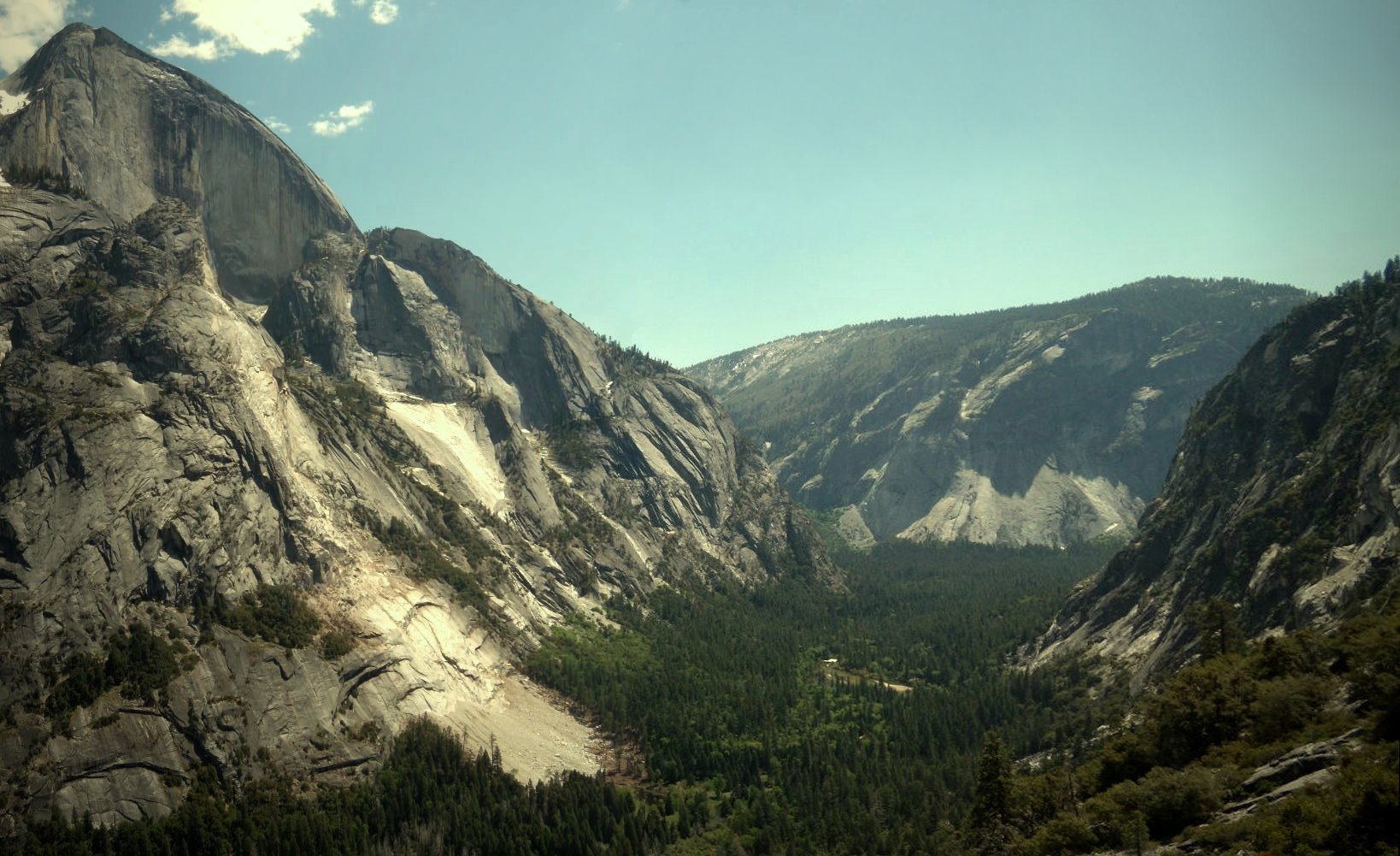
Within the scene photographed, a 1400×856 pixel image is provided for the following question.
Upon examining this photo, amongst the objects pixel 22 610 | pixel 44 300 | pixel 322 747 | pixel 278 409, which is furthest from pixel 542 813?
pixel 44 300

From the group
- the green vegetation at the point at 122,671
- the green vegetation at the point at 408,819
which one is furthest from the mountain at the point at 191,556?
the green vegetation at the point at 408,819

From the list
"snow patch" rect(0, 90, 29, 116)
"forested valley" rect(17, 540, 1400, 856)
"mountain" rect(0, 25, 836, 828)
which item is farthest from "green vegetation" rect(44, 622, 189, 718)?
"snow patch" rect(0, 90, 29, 116)

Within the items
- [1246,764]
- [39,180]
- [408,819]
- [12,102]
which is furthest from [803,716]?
[12,102]

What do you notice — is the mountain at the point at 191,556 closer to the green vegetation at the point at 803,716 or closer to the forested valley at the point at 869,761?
the forested valley at the point at 869,761

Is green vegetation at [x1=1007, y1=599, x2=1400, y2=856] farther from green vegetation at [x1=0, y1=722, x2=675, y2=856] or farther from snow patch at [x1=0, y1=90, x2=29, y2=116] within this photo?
snow patch at [x1=0, y1=90, x2=29, y2=116]

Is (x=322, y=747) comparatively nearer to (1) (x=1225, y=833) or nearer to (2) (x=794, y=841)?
(2) (x=794, y=841)

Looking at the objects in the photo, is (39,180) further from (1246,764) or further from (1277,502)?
(1277,502)

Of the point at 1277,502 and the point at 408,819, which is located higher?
the point at 1277,502
